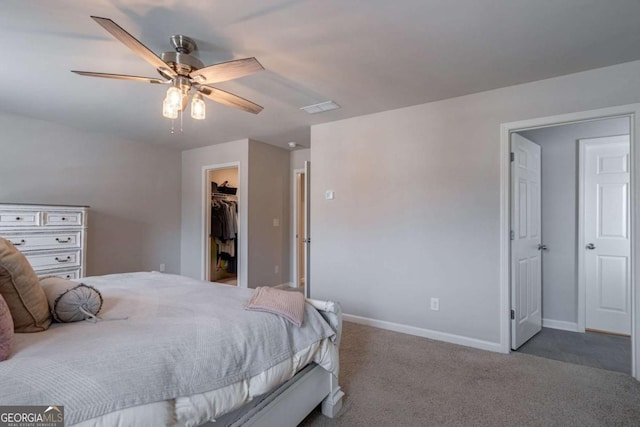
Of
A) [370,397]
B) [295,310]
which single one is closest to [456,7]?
[295,310]

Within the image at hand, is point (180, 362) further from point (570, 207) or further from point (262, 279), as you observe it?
point (570, 207)

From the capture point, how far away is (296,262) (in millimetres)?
5094

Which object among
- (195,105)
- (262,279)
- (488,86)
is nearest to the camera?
(195,105)

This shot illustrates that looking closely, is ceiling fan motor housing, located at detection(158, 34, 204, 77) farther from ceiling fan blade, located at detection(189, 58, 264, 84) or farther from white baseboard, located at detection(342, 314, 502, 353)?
white baseboard, located at detection(342, 314, 502, 353)

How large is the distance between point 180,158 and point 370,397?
472 centimetres

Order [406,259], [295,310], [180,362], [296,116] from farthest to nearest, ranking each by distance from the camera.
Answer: [296,116] → [406,259] → [295,310] → [180,362]

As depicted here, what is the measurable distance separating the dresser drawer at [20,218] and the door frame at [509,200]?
4594 millimetres

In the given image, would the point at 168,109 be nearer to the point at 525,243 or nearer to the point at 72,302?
the point at 72,302

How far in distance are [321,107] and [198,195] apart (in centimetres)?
287

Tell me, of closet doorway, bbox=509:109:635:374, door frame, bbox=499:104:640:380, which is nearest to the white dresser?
door frame, bbox=499:104:640:380

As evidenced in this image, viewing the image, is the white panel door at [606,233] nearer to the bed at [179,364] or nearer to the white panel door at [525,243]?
the white panel door at [525,243]

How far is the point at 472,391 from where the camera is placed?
204 centimetres

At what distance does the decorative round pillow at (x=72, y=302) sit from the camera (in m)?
1.31

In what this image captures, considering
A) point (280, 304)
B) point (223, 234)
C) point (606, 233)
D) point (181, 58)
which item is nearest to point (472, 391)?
point (280, 304)
